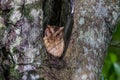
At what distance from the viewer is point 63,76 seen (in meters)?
1.28

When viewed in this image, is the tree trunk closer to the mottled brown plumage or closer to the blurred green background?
the mottled brown plumage

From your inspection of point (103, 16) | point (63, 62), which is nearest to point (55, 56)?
point (63, 62)

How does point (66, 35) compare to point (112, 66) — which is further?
point (112, 66)

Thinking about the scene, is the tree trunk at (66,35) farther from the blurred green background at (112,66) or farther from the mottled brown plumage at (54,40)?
the blurred green background at (112,66)

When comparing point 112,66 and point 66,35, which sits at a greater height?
point 66,35

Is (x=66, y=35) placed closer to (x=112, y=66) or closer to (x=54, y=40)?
(x=54, y=40)

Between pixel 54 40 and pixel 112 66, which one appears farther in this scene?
pixel 112 66

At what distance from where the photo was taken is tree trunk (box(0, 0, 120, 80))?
4.05 ft

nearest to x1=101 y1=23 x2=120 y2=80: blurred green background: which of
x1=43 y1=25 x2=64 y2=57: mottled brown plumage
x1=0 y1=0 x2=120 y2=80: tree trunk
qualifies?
x1=0 y1=0 x2=120 y2=80: tree trunk

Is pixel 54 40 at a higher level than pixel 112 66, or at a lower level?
higher

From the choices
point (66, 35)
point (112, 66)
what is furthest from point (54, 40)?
point (112, 66)

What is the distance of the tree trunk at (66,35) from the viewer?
1.23m

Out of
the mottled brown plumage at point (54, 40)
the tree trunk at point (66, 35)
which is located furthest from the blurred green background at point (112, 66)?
the mottled brown plumage at point (54, 40)

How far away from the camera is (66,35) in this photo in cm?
132
